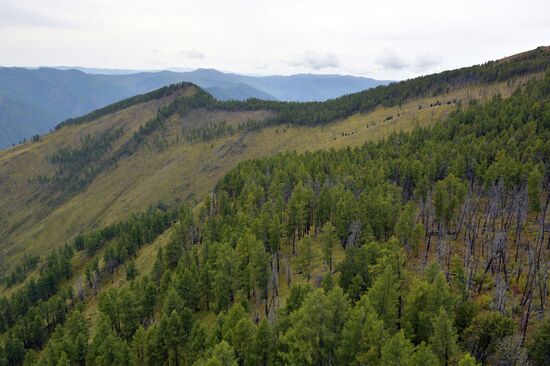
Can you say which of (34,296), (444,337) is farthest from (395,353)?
(34,296)

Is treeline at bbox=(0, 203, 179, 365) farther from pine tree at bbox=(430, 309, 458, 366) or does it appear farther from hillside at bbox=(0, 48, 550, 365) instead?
pine tree at bbox=(430, 309, 458, 366)

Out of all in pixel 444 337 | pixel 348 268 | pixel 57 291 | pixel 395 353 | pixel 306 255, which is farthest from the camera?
pixel 57 291

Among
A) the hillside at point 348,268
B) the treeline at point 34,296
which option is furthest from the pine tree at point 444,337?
the treeline at point 34,296

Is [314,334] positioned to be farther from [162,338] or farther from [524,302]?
[524,302]

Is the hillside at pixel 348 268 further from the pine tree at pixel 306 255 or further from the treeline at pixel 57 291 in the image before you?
the treeline at pixel 57 291

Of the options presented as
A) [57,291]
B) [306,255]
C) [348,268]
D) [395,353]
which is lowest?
[57,291]

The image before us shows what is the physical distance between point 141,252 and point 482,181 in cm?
12147

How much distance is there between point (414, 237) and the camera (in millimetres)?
80062

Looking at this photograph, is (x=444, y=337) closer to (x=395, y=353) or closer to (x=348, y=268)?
(x=395, y=353)

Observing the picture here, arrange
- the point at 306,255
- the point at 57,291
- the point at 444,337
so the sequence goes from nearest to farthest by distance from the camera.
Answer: the point at 444,337 → the point at 306,255 → the point at 57,291

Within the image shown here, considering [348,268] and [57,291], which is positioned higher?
[348,268]

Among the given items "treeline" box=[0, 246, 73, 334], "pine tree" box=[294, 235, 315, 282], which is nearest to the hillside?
"pine tree" box=[294, 235, 315, 282]

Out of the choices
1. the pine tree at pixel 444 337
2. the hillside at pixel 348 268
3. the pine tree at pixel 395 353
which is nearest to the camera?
the pine tree at pixel 395 353

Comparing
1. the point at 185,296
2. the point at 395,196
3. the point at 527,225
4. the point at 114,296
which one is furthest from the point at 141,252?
the point at 527,225
